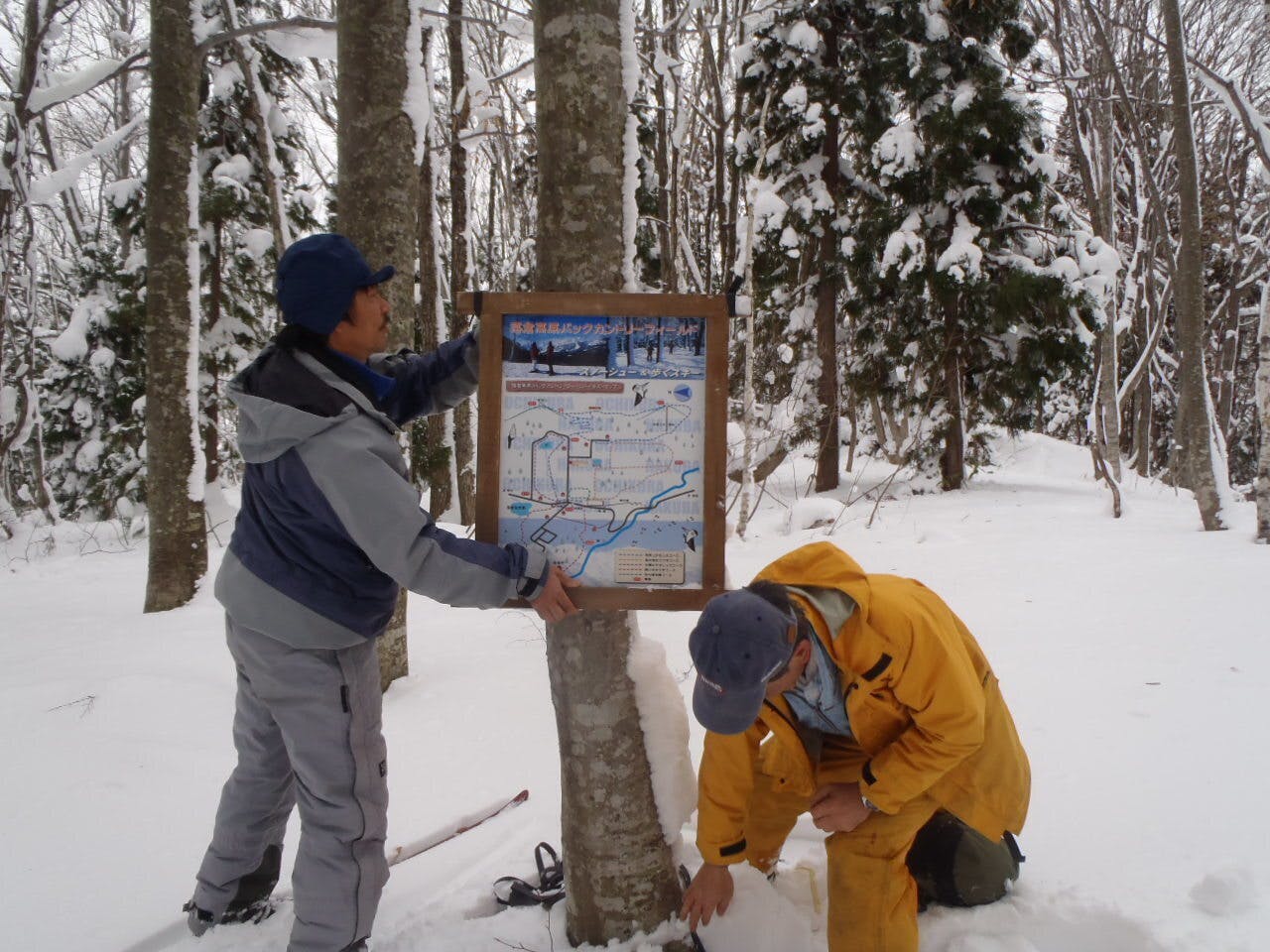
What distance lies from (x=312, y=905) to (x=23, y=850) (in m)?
1.49

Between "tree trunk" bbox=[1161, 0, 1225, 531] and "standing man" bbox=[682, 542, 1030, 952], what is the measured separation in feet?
23.9

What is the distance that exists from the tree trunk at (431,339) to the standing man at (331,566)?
7100mm

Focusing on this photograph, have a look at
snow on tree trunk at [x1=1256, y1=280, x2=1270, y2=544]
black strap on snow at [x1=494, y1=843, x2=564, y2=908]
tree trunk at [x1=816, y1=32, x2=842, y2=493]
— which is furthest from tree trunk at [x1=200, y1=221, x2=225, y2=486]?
snow on tree trunk at [x1=1256, y1=280, x2=1270, y2=544]

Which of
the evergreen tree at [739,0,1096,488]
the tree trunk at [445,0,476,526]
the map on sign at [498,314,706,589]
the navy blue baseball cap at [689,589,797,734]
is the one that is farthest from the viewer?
the evergreen tree at [739,0,1096,488]

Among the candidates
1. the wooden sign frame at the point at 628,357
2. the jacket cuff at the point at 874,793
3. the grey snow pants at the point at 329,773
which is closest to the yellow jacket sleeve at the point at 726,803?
the jacket cuff at the point at 874,793

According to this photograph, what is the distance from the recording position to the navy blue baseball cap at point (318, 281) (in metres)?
1.89

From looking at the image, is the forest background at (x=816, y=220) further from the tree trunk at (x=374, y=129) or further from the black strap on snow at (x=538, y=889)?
the black strap on snow at (x=538, y=889)

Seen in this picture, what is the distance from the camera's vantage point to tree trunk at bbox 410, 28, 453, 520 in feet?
30.5

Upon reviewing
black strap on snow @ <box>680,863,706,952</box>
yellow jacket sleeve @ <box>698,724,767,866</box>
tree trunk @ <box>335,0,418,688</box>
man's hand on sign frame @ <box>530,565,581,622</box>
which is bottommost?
black strap on snow @ <box>680,863,706,952</box>

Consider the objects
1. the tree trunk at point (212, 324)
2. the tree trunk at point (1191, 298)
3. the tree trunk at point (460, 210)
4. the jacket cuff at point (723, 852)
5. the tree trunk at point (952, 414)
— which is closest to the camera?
the jacket cuff at point (723, 852)

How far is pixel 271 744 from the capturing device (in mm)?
2127

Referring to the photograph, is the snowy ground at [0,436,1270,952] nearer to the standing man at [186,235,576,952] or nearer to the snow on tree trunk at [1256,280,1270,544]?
the standing man at [186,235,576,952]

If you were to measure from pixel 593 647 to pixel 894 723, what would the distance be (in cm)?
81

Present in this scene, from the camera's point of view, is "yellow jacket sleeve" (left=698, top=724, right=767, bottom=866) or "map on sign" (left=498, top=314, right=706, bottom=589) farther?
"yellow jacket sleeve" (left=698, top=724, right=767, bottom=866)
